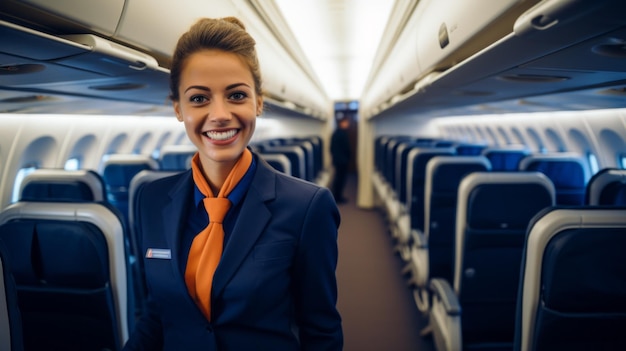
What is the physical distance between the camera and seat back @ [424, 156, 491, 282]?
291 centimetres

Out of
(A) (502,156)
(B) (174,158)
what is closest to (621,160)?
(A) (502,156)

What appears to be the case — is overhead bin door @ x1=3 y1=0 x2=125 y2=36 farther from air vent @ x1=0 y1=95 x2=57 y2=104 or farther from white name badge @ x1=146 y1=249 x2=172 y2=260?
air vent @ x1=0 y1=95 x2=57 y2=104

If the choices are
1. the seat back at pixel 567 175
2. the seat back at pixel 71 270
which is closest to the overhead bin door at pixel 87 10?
the seat back at pixel 71 270

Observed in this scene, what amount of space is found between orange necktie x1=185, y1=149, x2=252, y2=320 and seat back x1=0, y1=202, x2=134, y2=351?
28.7 inches

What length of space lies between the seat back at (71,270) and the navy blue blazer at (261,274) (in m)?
0.54

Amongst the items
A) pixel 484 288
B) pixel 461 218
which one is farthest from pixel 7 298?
pixel 484 288

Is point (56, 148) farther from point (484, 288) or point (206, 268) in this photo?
point (484, 288)

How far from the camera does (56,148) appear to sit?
424cm

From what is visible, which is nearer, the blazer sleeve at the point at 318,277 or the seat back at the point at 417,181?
the blazer sleeve at the point at 318,277

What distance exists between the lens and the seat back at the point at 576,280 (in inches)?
46.5

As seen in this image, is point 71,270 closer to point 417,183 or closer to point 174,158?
point 417,183

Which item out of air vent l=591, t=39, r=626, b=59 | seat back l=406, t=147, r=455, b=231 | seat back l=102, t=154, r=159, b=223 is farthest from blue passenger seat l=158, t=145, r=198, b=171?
air vent l=591, t=39, r=626, b=59

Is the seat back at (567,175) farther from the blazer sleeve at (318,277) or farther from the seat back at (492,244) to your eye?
the blazer sleeve at (318,277)

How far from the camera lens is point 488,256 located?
7.13 ft
